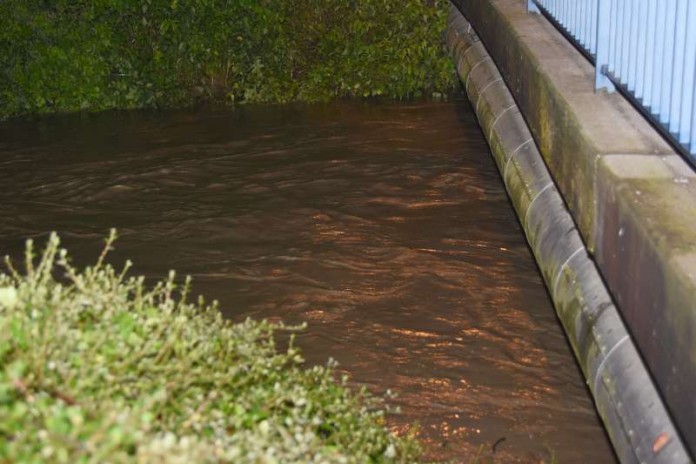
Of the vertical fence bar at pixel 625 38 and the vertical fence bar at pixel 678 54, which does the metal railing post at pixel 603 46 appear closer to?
the vertical fence bar at pixel 625 38

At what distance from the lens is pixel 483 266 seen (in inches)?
280

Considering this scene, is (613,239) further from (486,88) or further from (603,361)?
(486,88)

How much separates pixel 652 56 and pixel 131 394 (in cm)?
305

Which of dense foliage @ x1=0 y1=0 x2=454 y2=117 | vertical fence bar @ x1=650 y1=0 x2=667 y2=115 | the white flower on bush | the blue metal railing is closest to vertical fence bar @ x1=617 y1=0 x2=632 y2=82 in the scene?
Answer: the blue metal railing

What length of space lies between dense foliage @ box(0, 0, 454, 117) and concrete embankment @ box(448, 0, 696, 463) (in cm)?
516

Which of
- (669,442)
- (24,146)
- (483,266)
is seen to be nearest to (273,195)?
(483,266)

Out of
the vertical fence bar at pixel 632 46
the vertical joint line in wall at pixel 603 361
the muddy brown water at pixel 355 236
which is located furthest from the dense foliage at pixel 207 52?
the vertical joint line in wall at pixel 603 361

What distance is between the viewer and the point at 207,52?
12492 millimetres

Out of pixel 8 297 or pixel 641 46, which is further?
pixel 641 46

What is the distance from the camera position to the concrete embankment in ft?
11.9

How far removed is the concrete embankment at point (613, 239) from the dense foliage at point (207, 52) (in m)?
5.16

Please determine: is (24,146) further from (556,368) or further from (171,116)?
(556,368)

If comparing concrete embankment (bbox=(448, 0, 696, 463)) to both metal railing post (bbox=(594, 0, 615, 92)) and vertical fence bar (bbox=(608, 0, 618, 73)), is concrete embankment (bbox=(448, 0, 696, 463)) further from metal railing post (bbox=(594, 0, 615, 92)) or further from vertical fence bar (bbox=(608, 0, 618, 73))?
vertical fence bar (bbox=(608, 0, 618, 73))

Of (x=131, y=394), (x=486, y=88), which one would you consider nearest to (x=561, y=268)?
(x=131, y=394)
